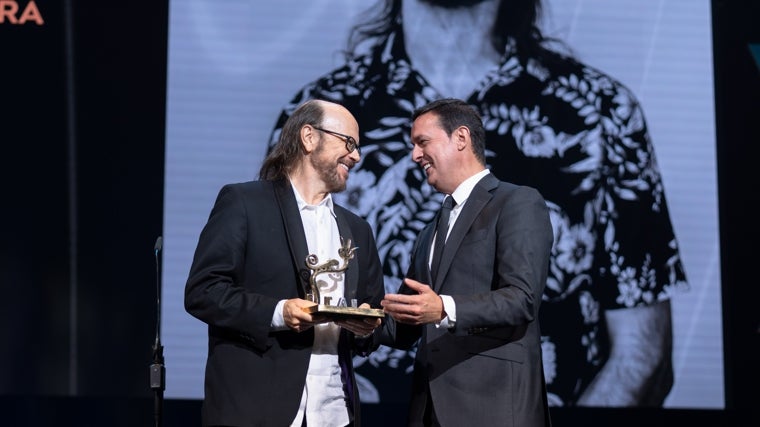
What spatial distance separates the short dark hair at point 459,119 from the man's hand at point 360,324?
30.8 inches

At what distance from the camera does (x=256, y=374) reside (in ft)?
8.60

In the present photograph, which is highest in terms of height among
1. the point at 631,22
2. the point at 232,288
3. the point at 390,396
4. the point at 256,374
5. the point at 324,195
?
the point at 631,22

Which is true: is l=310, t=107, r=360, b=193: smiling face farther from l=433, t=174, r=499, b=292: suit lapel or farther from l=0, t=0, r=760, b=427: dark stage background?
l=0, t=0, r=760, b=427: dark stage background

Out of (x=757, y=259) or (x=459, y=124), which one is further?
(x=757, y=259)

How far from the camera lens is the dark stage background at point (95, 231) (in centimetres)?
437

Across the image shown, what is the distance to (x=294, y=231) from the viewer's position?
9.05ft

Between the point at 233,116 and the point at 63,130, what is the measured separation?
811mm

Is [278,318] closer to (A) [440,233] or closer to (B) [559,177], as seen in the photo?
(A) [440,233]

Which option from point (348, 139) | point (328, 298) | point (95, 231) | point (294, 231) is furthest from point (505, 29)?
point (328, 298)

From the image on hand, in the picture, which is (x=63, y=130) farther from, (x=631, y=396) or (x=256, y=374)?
(x=631, y=396)

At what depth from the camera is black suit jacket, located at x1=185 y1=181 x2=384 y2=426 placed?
2.59 metres

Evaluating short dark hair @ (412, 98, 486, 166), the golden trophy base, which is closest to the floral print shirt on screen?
short dark hair @ (412, 98, 486, 166)

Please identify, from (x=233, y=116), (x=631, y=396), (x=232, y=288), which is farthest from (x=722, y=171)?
(x=232, y=288)

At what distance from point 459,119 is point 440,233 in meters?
0.40
